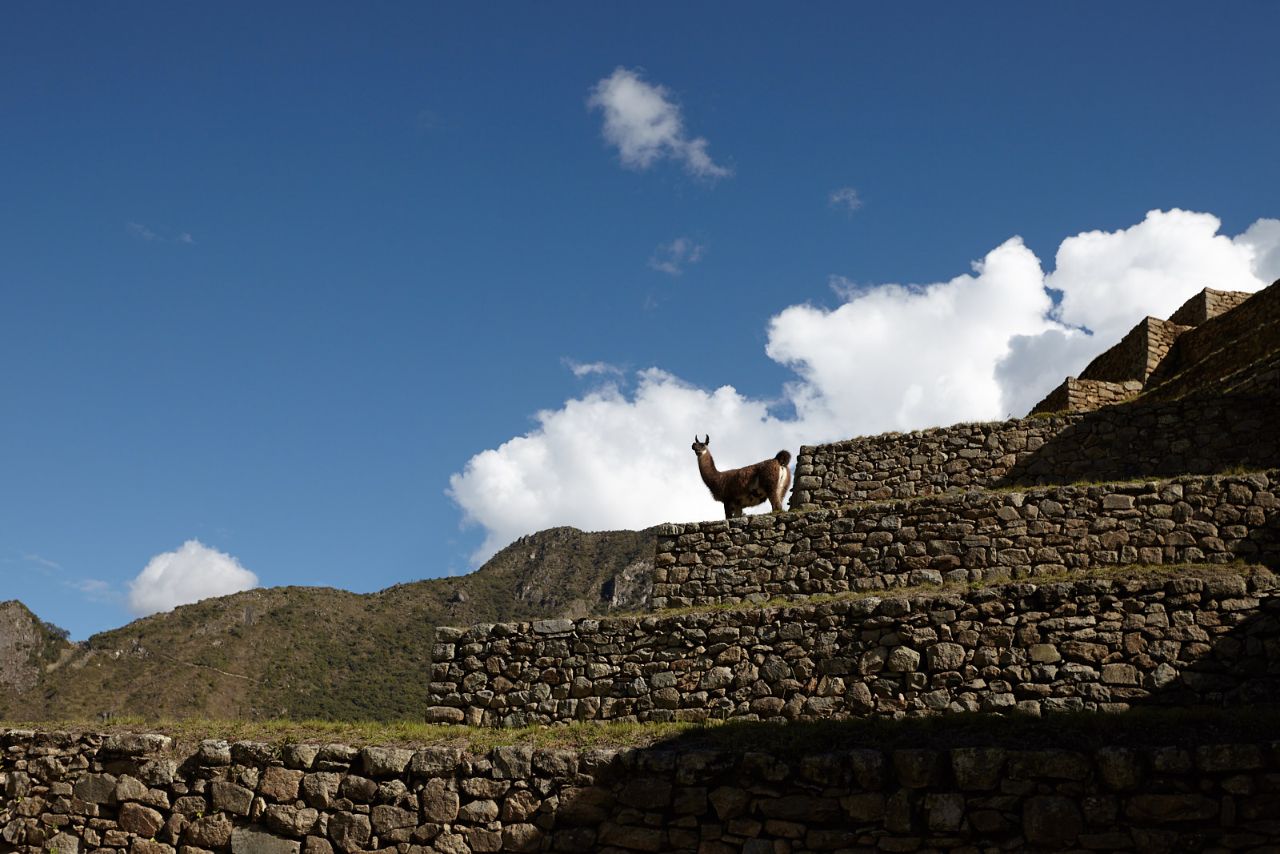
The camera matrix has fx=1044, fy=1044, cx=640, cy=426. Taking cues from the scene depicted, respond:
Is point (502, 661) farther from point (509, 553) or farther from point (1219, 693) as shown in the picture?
point (509, 553)

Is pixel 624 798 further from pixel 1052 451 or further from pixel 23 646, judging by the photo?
pixel 23 646

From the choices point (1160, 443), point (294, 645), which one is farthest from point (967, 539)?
point (294, 645)

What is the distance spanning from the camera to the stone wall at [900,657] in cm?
970

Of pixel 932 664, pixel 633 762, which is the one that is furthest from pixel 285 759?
pixel 932 664

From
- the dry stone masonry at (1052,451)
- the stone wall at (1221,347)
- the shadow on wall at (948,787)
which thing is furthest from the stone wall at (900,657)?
the stone wall at (1221,347)

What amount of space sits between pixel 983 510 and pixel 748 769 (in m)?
6.49

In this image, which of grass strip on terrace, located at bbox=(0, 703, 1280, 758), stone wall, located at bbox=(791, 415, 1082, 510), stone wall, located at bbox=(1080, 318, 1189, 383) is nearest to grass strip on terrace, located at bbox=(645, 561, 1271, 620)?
grass strip on terrace, located at bbox=(0, 703, 1280, 758)

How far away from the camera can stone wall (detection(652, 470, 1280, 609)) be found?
11.9m

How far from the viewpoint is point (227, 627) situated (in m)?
49.0

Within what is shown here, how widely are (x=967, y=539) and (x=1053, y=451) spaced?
190 inches

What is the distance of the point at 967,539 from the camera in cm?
1288

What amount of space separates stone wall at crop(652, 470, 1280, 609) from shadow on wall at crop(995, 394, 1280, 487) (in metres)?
2.68

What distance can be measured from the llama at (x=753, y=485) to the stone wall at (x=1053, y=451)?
2.02 meters

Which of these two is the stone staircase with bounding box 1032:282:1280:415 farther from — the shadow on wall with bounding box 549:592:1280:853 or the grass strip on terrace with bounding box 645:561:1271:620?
the shadow on wall with bounding box 549:592:1280:853
